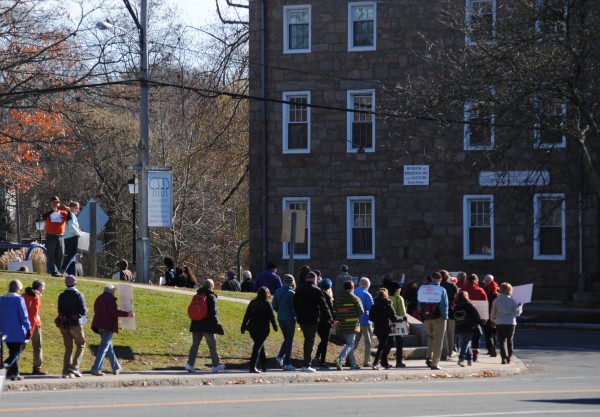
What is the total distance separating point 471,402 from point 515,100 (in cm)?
1574

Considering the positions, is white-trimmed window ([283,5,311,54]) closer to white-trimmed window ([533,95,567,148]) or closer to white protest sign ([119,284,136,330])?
white-trimmed window ([533,95,567,148])

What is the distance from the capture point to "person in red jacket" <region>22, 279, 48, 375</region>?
19.9m

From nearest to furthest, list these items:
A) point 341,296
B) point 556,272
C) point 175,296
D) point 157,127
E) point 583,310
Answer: point 341,296 < point 175,296 < point 583,310 < point 556,272 < point 157,127

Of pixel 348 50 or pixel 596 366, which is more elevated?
pixel 348 50

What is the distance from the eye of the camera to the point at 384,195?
131 feet

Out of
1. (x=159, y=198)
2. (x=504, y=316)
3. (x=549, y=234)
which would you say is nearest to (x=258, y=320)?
(x=504, y=316)

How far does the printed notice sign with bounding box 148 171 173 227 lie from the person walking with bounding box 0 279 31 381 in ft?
30.9

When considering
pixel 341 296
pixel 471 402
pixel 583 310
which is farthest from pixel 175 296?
pixel 583 310

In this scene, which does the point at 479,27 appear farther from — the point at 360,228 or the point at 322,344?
the point at 322,344

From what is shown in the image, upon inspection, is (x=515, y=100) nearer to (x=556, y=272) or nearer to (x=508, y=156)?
(x=508, y=156)

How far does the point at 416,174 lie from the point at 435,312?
16679mm

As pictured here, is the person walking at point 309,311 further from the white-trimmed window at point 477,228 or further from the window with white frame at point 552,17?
the white-trimmed window at point 477,228

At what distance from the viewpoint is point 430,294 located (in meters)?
23.0

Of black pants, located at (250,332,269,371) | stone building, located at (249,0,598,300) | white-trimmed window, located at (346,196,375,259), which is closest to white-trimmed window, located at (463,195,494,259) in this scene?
stone building, located at (249,0,598,300)
